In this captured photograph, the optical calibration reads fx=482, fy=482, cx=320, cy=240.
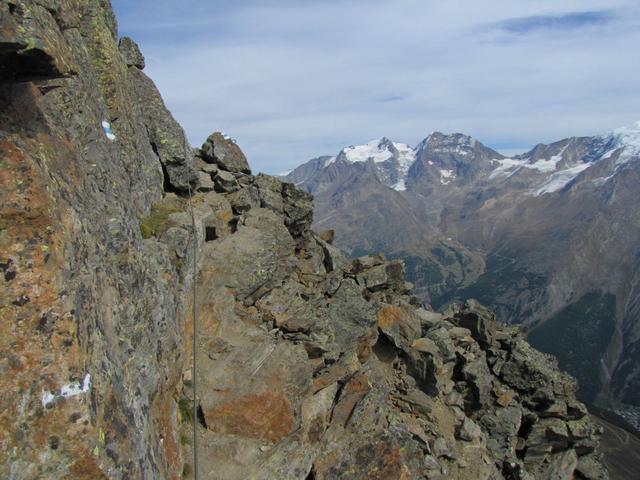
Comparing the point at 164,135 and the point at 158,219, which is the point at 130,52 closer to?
the point at 164,135

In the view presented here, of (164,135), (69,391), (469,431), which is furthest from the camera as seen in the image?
(469,431)

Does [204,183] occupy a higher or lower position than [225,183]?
higher

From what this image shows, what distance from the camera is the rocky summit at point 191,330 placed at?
11641 millimetres

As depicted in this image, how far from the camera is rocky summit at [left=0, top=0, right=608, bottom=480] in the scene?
11.6 metres

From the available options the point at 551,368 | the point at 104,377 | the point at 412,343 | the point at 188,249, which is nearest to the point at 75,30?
the point at 188,249

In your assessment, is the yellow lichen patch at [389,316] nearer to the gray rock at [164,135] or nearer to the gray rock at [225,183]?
the gray rock at [225,183]

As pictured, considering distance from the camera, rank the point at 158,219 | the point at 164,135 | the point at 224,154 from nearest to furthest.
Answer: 1. the point at 158,219
2. the point at 164,135
3. the point at 224,154

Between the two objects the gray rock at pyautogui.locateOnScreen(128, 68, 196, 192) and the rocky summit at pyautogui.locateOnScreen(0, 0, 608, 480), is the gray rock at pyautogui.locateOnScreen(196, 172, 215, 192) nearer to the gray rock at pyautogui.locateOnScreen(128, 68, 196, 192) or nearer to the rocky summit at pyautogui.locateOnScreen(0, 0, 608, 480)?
the rocky summit at pyautogui.locateOnScreen(0, 0, 608, 480)

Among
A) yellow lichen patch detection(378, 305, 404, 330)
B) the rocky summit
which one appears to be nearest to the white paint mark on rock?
the rocky summit

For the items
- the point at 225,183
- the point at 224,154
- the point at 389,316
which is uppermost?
the point at 224,154

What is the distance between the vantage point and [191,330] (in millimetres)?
24625

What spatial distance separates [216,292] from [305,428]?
9.70 metres

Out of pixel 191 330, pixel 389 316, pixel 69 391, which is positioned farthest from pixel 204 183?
pixel 69 391

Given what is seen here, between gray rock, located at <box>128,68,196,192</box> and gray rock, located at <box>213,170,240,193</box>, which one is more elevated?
gray rock, located at <box>128,68,196,192</box>
